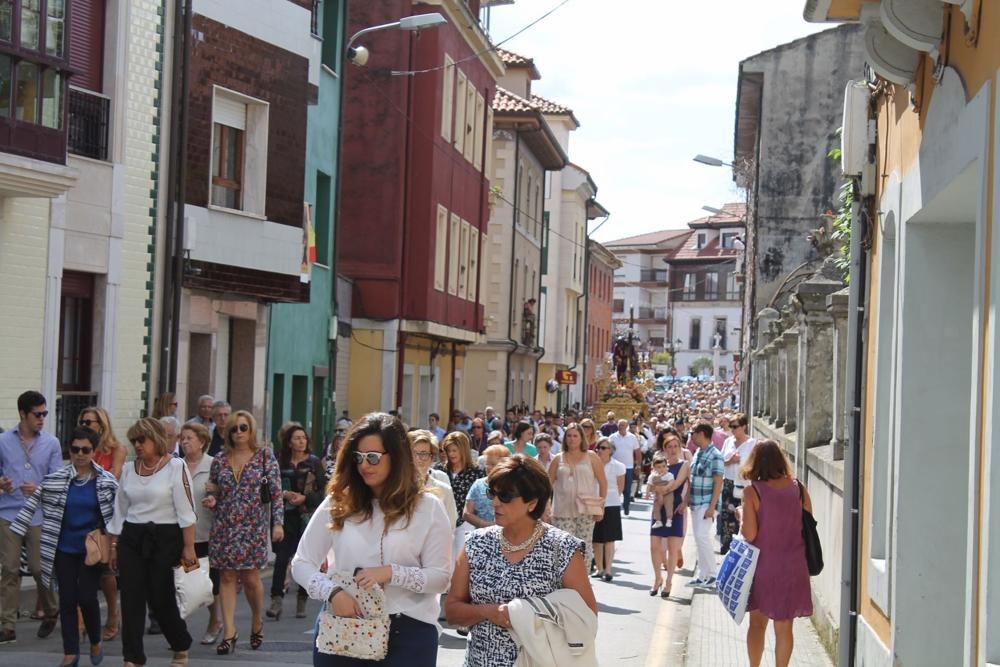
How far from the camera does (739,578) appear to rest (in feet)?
35.6

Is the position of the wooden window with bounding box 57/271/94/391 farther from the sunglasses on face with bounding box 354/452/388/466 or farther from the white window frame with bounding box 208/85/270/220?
the sunglasses on face with bounding box 354/452/388/466

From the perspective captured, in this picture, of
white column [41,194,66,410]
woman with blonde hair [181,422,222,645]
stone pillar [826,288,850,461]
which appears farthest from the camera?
white column [41,194,66,410]

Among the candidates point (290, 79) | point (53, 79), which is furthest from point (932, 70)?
point (290, 79)

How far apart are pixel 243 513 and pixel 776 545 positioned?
416cm

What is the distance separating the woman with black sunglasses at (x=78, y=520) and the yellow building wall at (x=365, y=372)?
23.3 meters

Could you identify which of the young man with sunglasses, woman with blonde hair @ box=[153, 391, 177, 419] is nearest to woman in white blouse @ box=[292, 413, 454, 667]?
the young man with sunglasses

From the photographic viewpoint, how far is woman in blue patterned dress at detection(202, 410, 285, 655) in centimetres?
1271

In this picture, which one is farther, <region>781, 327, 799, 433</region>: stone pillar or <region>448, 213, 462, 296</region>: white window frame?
<region>448, 213, 462, 296</region>: white window frame

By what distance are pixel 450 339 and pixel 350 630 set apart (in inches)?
1317

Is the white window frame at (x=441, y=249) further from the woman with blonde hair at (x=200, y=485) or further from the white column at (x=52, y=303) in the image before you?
the woman with blonde hair at (x=200, y=485)

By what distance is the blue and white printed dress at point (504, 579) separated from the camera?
251 inches

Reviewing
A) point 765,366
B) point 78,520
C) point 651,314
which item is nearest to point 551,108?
point 765,366

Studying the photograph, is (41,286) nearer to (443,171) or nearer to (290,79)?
(290,79)

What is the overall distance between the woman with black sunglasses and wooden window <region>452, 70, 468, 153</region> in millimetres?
27074
